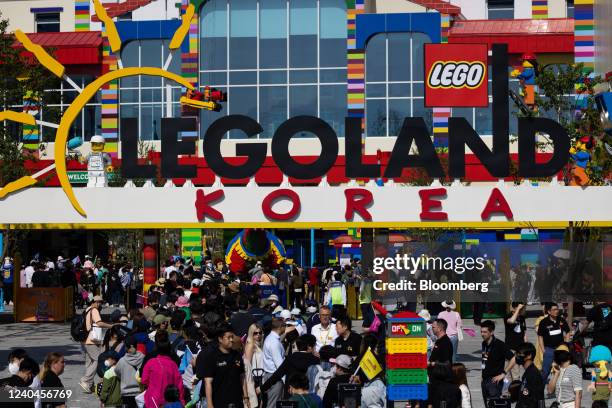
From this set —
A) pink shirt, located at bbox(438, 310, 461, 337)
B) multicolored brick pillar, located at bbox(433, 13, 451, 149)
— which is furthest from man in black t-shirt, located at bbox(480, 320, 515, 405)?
multicolored brick pillar, located at bbox(433, 13, 451, 149)

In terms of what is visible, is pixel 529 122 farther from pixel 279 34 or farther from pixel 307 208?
pixel 279 34

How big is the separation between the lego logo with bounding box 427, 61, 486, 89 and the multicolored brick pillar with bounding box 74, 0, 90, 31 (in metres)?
37.8

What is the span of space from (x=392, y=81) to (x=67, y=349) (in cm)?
3032

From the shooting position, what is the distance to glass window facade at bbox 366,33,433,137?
188 ft

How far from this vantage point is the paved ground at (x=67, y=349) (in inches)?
861

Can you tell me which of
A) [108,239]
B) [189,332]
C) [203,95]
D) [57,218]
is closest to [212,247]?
[108,239]

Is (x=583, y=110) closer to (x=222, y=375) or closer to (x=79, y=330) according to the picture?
(x=79, y=330)

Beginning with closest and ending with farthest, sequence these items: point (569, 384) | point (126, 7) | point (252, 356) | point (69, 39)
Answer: point (569, 384), point (252, 356), point (126, 7), point (69, 39)

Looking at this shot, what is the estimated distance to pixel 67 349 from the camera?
30141 mm

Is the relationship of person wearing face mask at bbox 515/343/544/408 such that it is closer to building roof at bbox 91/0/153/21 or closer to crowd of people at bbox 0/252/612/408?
crowd of people at bbox 0/252/612/408

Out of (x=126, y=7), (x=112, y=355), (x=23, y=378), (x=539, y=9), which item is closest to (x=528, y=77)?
(x=112, y=355)

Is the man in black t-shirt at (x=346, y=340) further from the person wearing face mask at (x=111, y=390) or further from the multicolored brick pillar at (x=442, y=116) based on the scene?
the multicolored brick pillar at (x=442, y=116)

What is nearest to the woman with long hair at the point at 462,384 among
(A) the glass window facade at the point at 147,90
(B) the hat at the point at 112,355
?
(B) the hat at the point at 112,355

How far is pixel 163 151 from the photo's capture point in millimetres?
29844
